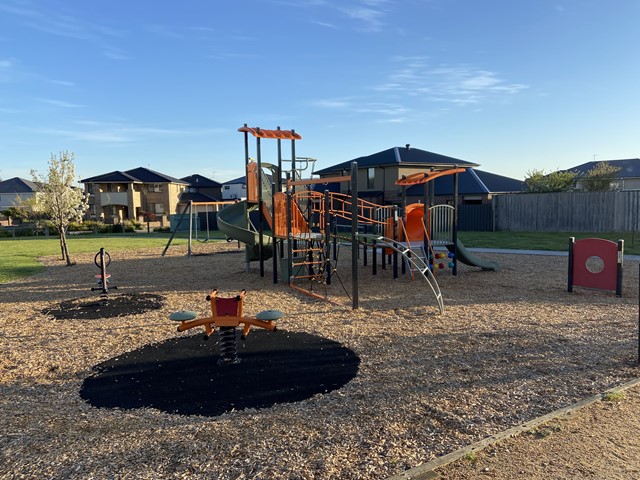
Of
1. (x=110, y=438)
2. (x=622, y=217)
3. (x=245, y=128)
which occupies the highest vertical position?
(x=245, y=128)

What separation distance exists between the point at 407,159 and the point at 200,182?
40362 mm

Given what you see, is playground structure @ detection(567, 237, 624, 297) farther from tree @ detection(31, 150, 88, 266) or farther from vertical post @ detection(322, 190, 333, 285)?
tree @ detection(31, 150, 88, 266)

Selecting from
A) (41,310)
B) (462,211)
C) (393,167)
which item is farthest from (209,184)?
(41,310)

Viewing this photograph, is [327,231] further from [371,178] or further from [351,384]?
[371,178]

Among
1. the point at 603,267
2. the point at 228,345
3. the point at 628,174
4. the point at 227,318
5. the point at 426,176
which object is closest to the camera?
the point at 227,318

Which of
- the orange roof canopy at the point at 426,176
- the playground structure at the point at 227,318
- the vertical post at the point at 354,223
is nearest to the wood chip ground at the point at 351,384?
the vertical post at the point at 354,223

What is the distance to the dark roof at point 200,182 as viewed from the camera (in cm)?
6634

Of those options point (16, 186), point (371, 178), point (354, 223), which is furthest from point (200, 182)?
point (354, 223)

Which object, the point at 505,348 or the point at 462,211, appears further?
the point at 462,211

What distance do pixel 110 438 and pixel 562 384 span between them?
430 centimetres

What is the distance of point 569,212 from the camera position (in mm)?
27594

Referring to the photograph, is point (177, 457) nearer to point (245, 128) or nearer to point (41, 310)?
point (41, 310)

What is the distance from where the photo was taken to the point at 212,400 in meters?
4.50

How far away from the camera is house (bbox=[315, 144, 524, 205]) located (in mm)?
34000
